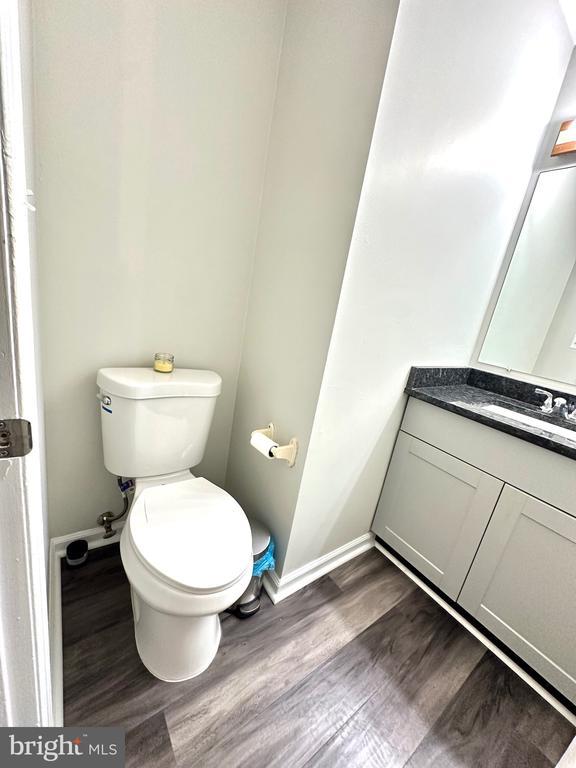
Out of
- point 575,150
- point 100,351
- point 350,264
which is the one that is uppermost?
point 575,150

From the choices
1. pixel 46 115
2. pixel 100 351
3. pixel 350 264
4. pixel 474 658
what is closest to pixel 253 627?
pixel 474 658

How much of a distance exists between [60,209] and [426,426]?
1.52 meters

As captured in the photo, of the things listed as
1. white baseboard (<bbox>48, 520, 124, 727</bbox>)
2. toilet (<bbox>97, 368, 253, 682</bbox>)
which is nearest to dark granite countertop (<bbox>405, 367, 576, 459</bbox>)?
toilet (<bbox>97, 368, 253, 682</bbox>)

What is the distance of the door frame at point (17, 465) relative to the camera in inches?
13.5

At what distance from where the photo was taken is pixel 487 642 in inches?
50.5

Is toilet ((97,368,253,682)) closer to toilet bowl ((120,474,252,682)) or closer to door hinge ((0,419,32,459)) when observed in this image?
toilet bowl ((120,474,252,682))

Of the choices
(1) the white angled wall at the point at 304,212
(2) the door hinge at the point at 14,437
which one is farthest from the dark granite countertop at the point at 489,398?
(2) the door hinge at the point at 14,437

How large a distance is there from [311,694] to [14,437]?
1.18 m

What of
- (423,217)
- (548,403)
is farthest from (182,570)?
(548,403)

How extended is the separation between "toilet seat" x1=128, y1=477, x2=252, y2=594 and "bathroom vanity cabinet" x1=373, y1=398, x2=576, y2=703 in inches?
31.9

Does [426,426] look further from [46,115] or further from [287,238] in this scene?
[46,115]

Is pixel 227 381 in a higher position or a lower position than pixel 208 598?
higher

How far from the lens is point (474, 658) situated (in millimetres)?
1225

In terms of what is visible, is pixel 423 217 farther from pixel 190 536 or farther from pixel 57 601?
pixel 57 601
